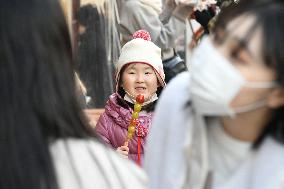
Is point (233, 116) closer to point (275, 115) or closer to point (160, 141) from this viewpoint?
point (275, 115)

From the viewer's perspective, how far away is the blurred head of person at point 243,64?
8.34 ft

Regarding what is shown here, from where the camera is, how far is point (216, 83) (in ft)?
8.43

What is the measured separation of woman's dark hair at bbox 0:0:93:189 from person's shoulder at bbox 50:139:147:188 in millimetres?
38

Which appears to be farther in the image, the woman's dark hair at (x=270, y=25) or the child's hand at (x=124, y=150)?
the child's hand at (x=124, y=150)

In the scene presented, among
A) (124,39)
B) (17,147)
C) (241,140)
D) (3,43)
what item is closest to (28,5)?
(3,43)

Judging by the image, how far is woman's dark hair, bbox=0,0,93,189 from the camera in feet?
7.77

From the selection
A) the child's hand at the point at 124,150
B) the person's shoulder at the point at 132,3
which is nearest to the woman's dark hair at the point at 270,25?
the child's hand at the point at 124,150

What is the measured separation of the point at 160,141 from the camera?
291 centimetres

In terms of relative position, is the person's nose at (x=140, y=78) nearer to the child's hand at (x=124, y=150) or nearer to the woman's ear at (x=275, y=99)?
the child's hand at (x=124, y=150)

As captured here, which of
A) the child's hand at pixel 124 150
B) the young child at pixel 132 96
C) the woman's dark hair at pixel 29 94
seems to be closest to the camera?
the woman's dark hair at pixel 29 94

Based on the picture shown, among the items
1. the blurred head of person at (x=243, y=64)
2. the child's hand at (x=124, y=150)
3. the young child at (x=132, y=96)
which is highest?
the blurred head of person at (x=243, y=64)

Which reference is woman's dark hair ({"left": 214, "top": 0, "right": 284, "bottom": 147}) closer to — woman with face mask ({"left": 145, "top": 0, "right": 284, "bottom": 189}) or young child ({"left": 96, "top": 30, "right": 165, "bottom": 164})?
woman with face mask ({"left": 145, "top": 0, "right": 284, "bottom": 189})

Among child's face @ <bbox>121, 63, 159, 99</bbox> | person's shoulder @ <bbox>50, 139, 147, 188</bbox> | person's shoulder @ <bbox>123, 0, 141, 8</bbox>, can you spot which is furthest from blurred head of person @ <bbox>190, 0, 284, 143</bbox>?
person's shoulder @ <bbox>123, 0, 141, 8</bbox>

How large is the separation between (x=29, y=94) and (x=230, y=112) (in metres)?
0.64
